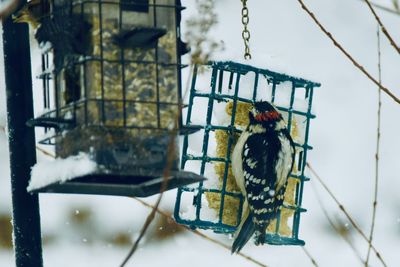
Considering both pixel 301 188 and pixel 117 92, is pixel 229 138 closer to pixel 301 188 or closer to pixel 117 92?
pixel 301 188

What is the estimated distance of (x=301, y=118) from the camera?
19.6ft

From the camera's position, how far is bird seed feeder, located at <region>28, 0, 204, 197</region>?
4359 millimetres

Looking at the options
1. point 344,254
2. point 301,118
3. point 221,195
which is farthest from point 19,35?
point 344,254

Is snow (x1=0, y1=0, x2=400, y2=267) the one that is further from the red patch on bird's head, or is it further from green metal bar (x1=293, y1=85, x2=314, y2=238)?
the red patch on bird's head

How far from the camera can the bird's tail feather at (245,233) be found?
5.55m

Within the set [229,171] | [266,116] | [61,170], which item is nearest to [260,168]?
[229,171]

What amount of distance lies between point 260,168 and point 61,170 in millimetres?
1532

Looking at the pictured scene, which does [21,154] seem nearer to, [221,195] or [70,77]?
[70,77]

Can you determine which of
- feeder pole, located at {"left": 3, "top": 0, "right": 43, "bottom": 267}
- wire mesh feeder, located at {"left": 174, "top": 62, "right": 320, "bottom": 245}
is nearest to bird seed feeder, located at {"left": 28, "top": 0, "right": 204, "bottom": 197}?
feeder pole, located at {"left": 3, "top": 0, "right": 43, "bottom": 267}

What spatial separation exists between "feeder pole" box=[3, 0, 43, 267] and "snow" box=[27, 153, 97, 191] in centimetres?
4

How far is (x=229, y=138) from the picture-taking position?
570 centimetres

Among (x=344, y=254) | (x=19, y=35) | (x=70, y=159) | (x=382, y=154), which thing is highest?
(x=19, y=35)

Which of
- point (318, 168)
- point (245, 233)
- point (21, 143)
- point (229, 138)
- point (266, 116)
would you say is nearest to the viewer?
point (21, 143)

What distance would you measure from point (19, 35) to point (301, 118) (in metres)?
2.14
